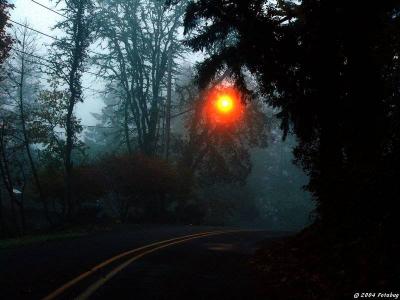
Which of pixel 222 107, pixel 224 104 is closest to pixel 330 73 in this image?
pixel 224 104

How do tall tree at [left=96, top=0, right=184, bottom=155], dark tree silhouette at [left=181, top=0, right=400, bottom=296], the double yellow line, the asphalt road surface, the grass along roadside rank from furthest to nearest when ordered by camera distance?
1. tall tree at [left=96, top=0, right=184, bottom=155]
2. the grass along roadside
3. dark tree silhouette at [left=181, top=0, right=400, bottom=296]
4. the asphalt road surface
5. the double yellow line

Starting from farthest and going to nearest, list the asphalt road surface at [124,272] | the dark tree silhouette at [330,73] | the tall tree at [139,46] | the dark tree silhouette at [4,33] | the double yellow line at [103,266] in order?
the tall tree at [139,46]
the dark tree silhouette at [4,33]
the dark tree silhouette at [330,73]
the asphalt road surface at [124,272]
the double yellow line at [103,266]

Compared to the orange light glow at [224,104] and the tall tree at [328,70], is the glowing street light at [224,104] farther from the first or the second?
the tall tree at [328,70]

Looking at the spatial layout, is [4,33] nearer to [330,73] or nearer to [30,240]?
[30,240]

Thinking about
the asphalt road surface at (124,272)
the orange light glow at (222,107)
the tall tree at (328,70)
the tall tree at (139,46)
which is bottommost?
the asphalt road surface at (124,272)

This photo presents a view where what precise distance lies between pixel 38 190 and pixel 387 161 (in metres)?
20.3

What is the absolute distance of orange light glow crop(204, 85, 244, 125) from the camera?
32928mm

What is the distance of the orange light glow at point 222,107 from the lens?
108 ft

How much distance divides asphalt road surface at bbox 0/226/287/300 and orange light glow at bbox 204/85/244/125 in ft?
67.3

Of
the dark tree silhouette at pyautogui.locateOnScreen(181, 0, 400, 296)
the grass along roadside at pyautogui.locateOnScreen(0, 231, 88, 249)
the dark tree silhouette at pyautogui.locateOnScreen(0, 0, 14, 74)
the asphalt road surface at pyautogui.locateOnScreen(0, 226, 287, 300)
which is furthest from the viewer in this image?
the dark tree silhouette at pyautogui.locateOnScreen(0, 0, 14, 74)

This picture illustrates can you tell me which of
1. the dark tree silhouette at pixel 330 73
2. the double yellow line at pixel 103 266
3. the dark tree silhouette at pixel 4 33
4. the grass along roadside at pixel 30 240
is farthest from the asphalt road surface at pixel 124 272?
the dark tree silhouette at pixel 4 33

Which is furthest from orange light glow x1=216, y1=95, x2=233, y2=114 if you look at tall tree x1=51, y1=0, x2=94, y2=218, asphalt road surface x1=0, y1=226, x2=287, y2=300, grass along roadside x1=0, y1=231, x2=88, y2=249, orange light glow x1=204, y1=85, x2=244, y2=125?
asphalt road surface x1=0, y1=226, x2=287, y2=300

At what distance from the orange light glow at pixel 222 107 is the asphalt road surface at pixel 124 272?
20513mm

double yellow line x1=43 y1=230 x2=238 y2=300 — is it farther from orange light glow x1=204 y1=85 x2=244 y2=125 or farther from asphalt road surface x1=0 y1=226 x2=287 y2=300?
orange light glow x1=204 y1=85 x2=244 y2=125
